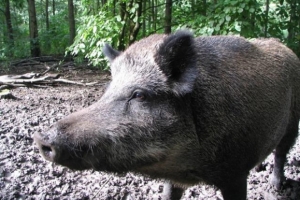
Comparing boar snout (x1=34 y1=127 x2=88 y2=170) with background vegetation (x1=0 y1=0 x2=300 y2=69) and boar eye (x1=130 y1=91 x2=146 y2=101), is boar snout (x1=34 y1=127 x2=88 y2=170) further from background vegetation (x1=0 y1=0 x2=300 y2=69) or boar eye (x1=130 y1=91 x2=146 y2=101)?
background vegetation (x1=0 y1=0 x2=300 y2=69)

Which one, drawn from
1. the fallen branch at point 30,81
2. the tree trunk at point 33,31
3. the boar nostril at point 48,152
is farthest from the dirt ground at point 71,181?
the tree trunk at point 33,31

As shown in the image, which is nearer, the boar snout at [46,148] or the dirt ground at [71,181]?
the boar snout at [46,148]

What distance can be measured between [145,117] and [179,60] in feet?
1.45

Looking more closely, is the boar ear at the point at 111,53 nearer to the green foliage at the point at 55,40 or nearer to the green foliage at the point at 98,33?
the green foliage at the point at 98,33

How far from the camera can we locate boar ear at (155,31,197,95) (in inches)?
89.0

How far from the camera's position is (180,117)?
2.31m

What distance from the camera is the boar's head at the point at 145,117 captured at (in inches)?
79.5

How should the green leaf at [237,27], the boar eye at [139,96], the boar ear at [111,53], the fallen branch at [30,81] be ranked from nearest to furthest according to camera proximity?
1. the boar eye at [139,96]
2. the boar ear at [111,53]
3. the green leaf at [237,27]
4. the fallen branch at [30,81]

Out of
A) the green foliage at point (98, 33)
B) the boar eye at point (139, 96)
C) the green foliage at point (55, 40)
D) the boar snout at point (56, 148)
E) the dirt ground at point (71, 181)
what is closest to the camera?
the boar snout at point (56, 148)

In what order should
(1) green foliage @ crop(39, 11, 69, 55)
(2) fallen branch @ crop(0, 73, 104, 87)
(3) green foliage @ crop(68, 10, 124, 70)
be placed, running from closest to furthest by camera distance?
(3) green foliage @ crop(68, 10, 124, 70) < (2) fallen branch @ crop(0, 73, 104, 87) < (1) green foliage @ crop(39, 11, 69, 55)

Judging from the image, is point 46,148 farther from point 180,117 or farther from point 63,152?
point 180,117

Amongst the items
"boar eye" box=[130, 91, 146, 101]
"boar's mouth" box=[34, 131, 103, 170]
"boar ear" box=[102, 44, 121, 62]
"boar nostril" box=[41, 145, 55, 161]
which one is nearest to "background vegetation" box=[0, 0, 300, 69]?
"boar ear" box=[102, 44, 121, 62]

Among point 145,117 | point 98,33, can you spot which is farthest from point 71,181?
point 98,33

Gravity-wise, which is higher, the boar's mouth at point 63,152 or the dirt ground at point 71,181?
the boar's mouth at point 63,152
